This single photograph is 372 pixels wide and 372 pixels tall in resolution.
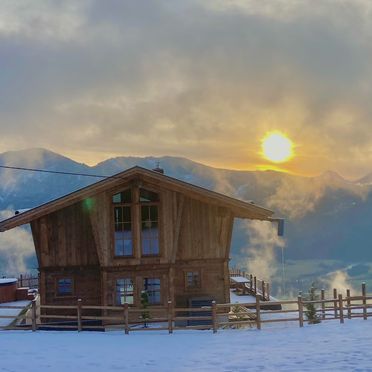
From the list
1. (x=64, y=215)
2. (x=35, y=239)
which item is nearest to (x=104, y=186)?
(x=64, y=215)

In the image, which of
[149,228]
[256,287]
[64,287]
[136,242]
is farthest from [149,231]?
[256,287]

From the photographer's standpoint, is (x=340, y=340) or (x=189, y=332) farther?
(x=189, y=332)

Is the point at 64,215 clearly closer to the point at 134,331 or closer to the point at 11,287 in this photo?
the point at 134,331

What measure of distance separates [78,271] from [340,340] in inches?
499

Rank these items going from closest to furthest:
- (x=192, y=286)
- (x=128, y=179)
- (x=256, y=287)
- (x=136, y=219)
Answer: (x=128, y=179) < (x=136, y=219) < (x=192, y=286) < (x=256, y=287)

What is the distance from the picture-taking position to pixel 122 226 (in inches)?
1039

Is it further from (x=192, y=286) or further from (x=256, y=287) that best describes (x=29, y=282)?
(x=192, y=286)

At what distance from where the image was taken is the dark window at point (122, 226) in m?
26.3

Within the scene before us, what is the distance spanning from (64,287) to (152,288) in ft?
13.1

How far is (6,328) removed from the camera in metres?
23.5

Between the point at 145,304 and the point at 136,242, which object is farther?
the point at 136,242

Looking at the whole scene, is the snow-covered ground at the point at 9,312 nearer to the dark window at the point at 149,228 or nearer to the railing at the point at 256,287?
the dark window at the point at 149,228

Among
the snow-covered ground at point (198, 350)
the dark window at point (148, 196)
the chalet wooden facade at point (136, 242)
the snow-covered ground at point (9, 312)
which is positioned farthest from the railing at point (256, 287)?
the snow-covered ground at point (9, 312)

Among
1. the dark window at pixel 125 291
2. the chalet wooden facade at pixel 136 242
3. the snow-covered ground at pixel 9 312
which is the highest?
the chalet wooden facade at pixel 136 242
